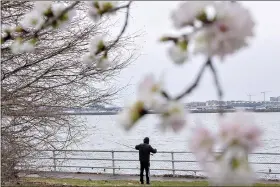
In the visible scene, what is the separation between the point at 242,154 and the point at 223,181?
54mm

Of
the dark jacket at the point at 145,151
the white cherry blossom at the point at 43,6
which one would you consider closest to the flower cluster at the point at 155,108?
the white cherry blossom at the point at 43,6

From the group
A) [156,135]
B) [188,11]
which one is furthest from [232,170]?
[156,135]

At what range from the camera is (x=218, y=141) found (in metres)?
0.85

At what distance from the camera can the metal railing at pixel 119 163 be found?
7710 millimetres

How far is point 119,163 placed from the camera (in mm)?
17906

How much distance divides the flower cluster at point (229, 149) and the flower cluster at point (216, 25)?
0.14 meters

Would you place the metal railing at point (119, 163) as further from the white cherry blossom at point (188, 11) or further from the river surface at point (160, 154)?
the white cherry blossom at point (188, 11)

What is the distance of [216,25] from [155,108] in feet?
0.63

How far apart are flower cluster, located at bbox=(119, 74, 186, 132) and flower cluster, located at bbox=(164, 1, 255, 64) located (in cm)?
10

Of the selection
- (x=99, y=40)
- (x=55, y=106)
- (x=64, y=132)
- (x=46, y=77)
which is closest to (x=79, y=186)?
(x=64, y=132)

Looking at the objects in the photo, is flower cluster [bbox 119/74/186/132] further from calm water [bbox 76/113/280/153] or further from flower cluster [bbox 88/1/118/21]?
flower cluster [bbox 88/1/118/21]

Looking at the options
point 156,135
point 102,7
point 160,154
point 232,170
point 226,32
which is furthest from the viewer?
point 156,135

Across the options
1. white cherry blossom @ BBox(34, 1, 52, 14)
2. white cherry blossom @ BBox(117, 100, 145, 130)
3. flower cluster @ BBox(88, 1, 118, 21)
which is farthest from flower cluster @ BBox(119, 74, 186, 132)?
white cherry blossom @ BBox(34, 1, 52, 14)

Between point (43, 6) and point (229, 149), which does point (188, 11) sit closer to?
point (229, 149)
